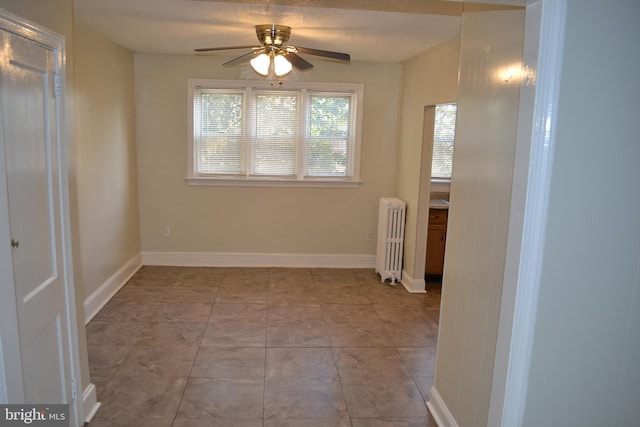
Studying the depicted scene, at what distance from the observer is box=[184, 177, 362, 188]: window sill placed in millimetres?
5469

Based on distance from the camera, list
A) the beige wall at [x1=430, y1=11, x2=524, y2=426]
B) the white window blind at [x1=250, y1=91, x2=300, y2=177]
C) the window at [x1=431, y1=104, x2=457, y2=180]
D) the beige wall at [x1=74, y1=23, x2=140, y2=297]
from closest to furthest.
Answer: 1. the beige wall at [x1=430, y1=11, x2=524, y2=426]
2. the beige wall at [x1=74, y1=23, x2=140, y2=297]
3. the white window blind at [x1=250, y1=91, x2=300, y2=177]
4. the window at [x1=431, y1=104, x2=457, y2=180]

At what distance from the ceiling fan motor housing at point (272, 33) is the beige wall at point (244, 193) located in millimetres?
1728

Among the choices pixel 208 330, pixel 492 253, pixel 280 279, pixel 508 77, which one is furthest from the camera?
pixel 280 279

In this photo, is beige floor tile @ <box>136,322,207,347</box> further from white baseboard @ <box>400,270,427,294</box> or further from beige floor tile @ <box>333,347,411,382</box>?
white baseboard @ <box>400,270,427,294</box>

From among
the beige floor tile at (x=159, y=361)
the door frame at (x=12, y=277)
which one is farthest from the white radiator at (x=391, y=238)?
the door frame at (x=12, y=277)

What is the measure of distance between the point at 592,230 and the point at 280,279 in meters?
4.01

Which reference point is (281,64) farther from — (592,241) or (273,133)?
(592,241)

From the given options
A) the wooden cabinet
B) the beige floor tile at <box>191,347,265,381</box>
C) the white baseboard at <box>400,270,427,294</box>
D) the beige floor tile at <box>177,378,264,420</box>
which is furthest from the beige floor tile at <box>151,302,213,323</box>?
A: the wooden cabinet

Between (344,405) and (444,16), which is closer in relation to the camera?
(344,405)

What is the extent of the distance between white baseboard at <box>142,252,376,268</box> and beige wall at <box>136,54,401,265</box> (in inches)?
2.3

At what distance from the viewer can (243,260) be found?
5715 mm

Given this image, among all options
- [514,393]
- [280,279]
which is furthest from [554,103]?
[280,279]

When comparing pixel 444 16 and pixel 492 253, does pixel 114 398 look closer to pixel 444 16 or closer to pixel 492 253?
pixel 492 253

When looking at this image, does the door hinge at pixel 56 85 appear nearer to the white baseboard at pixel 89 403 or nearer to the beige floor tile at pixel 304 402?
the white baseboard at pixel 89 403
